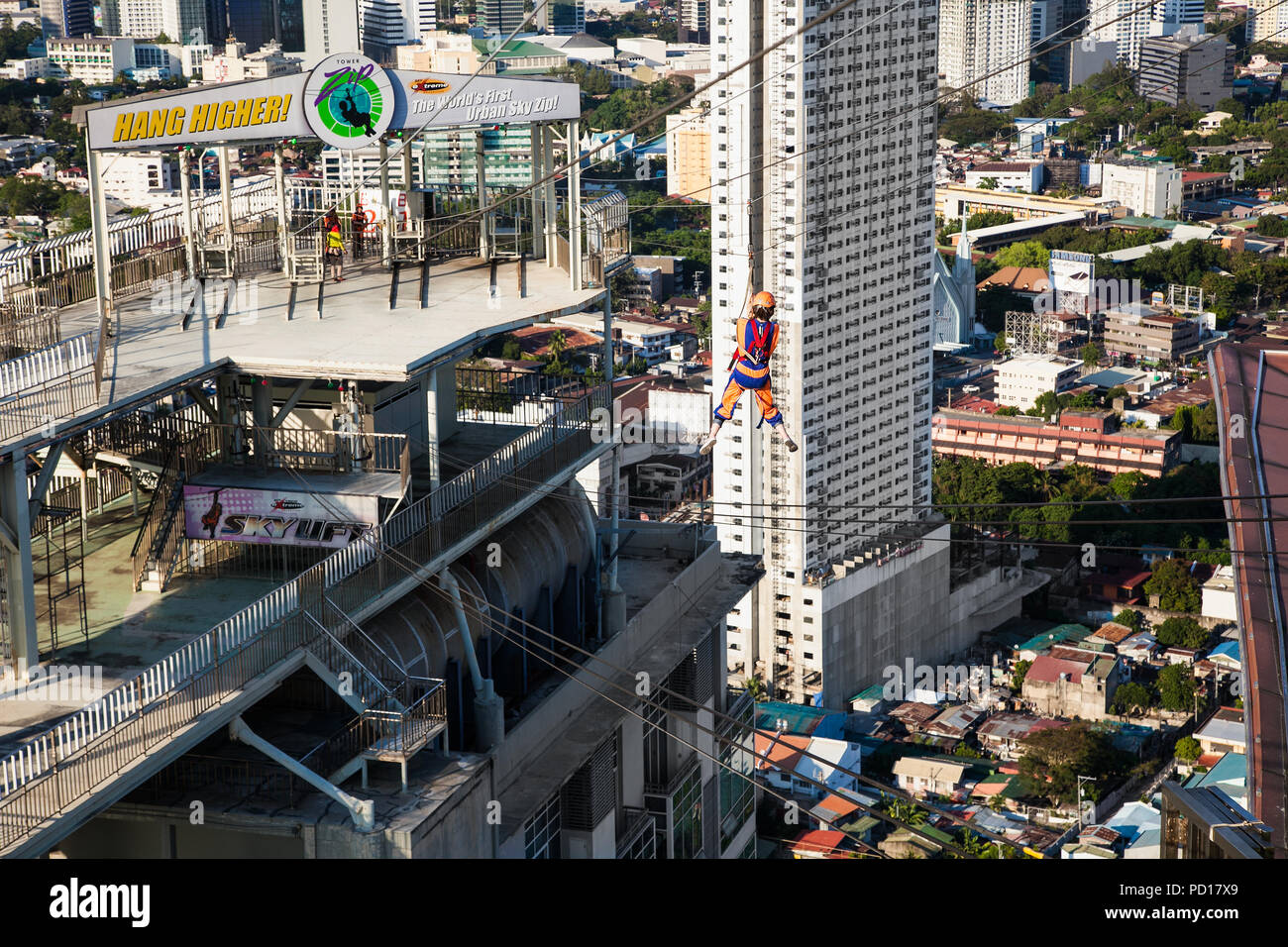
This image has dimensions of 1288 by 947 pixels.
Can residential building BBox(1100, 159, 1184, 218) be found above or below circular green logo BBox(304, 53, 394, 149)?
below

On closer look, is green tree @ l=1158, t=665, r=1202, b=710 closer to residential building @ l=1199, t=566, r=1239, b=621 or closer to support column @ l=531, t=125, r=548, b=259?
residential building @ l=1199, t=566, r=1239, b=621

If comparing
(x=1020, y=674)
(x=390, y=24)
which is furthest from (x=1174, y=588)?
(x=390, y=24)

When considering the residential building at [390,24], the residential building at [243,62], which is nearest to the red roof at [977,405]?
the residential building at [243,62]

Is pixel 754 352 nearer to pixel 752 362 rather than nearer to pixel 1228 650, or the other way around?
pixel 752 362

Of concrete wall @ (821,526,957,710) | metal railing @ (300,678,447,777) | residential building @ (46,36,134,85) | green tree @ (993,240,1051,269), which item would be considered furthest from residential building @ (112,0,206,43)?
metal railing @ (300,678,447,777)

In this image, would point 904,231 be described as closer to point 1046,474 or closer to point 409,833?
point 1046,474

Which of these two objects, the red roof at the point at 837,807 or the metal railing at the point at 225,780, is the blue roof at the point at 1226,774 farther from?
the metal railing at the point at 225,780
